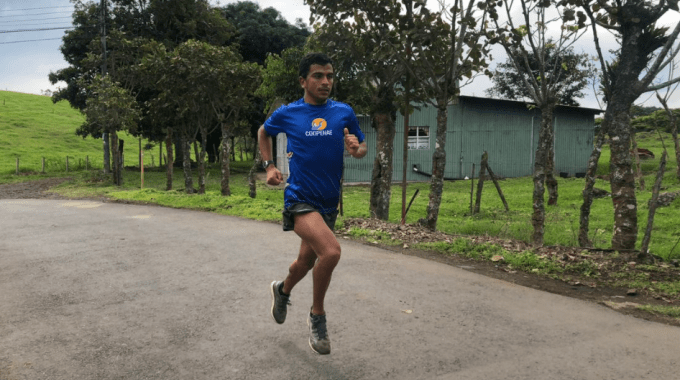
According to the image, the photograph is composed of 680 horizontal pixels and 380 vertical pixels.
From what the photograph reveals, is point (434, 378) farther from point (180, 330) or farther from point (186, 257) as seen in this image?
point (186, 257)

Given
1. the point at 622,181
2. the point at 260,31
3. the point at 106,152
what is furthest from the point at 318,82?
the point at 260,31

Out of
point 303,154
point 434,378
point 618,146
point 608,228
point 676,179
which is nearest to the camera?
point 434,378

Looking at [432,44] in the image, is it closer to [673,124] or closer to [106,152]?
Result: [673,124]

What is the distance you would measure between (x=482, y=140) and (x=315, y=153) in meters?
28.0

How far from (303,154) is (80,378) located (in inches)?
86.2

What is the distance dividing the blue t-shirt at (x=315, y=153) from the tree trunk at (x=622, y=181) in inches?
202

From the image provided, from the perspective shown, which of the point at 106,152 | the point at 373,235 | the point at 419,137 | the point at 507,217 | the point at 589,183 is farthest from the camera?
the point at 419,137

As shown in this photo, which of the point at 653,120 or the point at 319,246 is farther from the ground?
the point at 653,120

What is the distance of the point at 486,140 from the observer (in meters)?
30.9

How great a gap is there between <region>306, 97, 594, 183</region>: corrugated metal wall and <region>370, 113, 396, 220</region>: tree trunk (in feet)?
51.3

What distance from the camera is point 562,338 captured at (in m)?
4.40

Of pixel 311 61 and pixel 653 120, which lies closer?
pixel 311 61

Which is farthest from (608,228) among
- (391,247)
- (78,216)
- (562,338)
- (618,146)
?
(78,216)

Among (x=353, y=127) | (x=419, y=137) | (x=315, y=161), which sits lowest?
(x=315, y=161)
